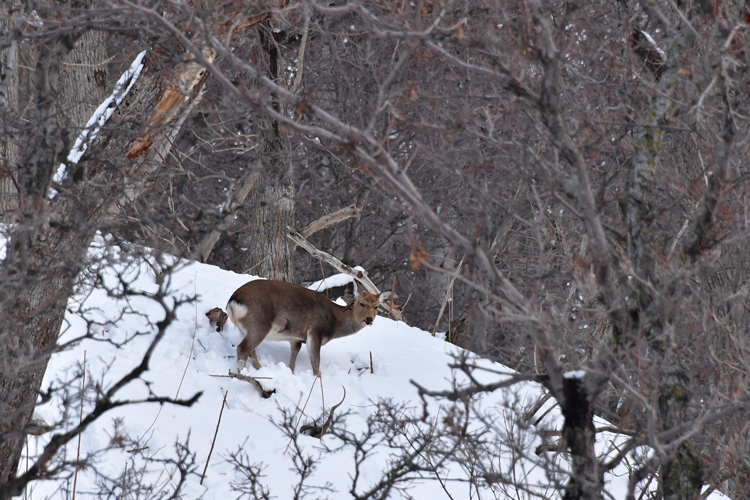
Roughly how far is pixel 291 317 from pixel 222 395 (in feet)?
4.26

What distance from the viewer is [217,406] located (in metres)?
6.77

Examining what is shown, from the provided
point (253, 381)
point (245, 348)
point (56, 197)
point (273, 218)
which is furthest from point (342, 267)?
point (56, 197)

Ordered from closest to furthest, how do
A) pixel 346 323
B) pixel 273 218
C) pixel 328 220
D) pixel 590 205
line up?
pixel 590 205 → pixel 346 323 → pixel 273 218 → pixel 328 220

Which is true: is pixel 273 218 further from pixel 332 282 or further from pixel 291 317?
pixel 291 317

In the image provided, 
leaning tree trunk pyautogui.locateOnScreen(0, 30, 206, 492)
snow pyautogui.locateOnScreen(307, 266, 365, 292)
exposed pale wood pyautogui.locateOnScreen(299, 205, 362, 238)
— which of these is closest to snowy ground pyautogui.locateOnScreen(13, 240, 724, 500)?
leaning tree trunk pyautogui.locateOnScreen(0, 30, 206, 492)

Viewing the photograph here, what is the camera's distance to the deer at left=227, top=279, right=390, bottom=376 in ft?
24.8

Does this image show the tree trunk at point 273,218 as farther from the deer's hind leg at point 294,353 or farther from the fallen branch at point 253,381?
the fallen branch at point 253,381

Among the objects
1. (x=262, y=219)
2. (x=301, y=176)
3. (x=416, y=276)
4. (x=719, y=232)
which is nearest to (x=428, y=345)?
(x=262, y=219)

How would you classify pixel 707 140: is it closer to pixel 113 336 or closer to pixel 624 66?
pixel 624 66

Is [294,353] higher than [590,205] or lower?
higher

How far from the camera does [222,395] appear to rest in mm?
6973

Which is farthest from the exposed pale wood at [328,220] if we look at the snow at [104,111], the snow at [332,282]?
the snow at [104,111]

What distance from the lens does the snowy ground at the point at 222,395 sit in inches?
222

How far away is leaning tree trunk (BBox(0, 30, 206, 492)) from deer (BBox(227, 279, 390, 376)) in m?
2.44
